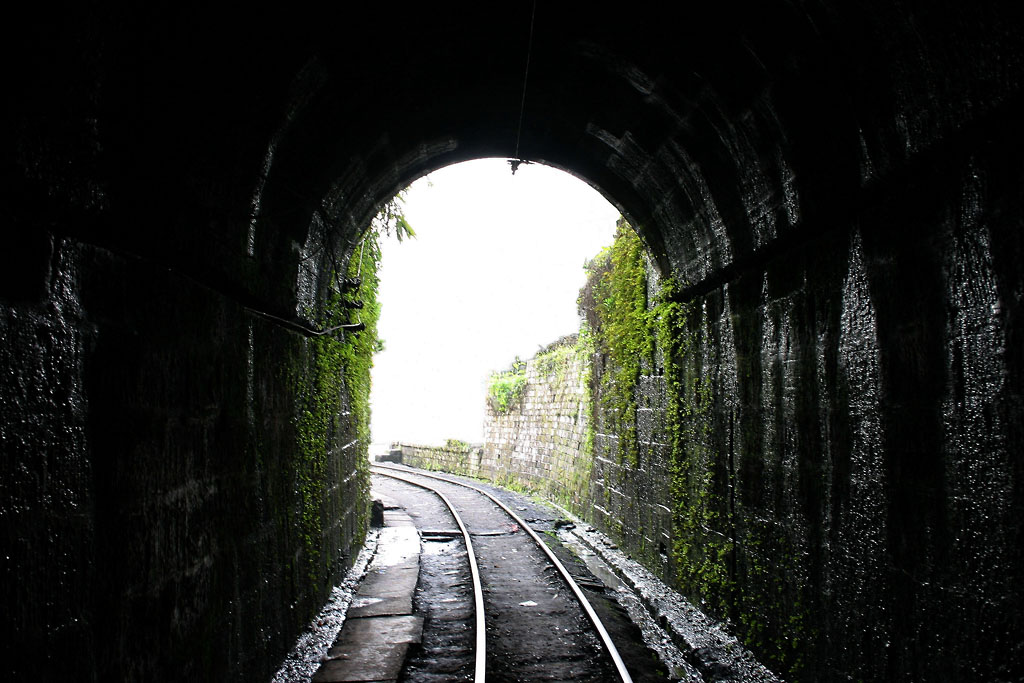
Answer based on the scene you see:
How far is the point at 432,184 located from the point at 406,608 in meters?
5.50

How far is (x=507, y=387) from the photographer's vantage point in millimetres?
19875

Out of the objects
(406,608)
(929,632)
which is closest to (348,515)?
(406,608)

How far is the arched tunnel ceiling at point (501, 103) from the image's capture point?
2590mm

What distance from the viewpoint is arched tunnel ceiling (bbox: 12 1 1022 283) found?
8.50 feet

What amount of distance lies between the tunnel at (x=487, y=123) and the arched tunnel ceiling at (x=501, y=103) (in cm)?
2

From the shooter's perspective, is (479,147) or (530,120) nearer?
(530,120)

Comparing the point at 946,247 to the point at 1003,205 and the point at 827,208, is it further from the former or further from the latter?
the point at 827,208

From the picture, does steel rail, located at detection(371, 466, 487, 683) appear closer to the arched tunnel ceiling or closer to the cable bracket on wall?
the arched tunnel ceiling

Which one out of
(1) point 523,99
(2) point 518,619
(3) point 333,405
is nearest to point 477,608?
(2) point 518,619

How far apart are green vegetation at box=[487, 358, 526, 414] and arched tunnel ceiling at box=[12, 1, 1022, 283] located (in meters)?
12.7

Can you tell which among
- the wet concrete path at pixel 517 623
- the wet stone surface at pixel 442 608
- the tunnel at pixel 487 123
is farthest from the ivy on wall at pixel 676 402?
the wet stone surface at pixel 442 608

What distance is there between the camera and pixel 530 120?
6.19 metres

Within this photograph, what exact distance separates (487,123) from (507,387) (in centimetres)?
1412

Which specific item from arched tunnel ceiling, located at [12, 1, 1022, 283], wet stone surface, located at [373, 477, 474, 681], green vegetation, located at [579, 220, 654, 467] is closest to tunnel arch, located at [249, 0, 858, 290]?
arched tunnel ceiling, located at [12, 1, 1022, 283]
